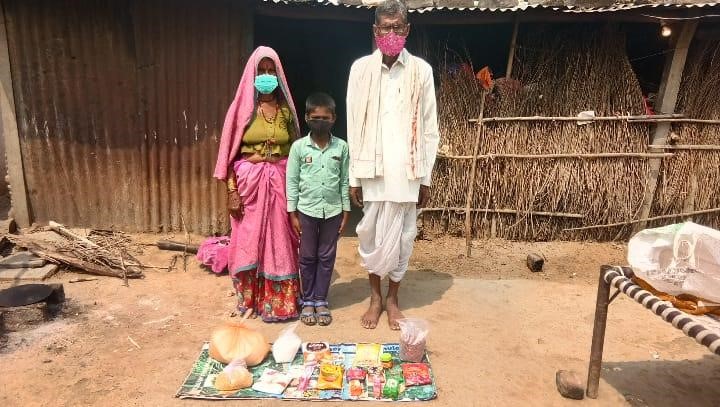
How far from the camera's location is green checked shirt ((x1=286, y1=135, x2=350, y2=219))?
3.44 meters

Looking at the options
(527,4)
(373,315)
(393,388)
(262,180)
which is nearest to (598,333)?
(393,388)

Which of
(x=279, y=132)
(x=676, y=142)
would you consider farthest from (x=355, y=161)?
(x=676, y=142)

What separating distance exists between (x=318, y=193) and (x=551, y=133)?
326 cm

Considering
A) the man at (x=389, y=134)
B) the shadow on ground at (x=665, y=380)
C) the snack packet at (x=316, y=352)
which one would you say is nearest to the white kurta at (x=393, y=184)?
the man at (x=389, y=134)

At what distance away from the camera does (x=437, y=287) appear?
448cm

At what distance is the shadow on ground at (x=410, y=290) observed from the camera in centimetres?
411

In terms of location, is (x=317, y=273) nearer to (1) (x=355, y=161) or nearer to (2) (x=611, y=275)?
(1) (x=355, y=161)

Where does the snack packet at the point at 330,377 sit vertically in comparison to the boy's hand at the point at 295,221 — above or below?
below

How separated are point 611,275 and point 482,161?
9.87ft

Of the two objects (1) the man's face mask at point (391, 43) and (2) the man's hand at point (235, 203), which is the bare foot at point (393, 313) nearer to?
(2) the man's hand at point (235, 203)

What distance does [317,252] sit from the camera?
3.64m

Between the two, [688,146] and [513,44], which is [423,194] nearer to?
[513,44]

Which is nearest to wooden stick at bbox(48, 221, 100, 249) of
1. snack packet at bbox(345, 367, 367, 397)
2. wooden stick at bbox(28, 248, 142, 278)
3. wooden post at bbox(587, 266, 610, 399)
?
wooden stick at bbox(28, 248, 142, 278)

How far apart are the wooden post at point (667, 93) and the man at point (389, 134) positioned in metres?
3.42
